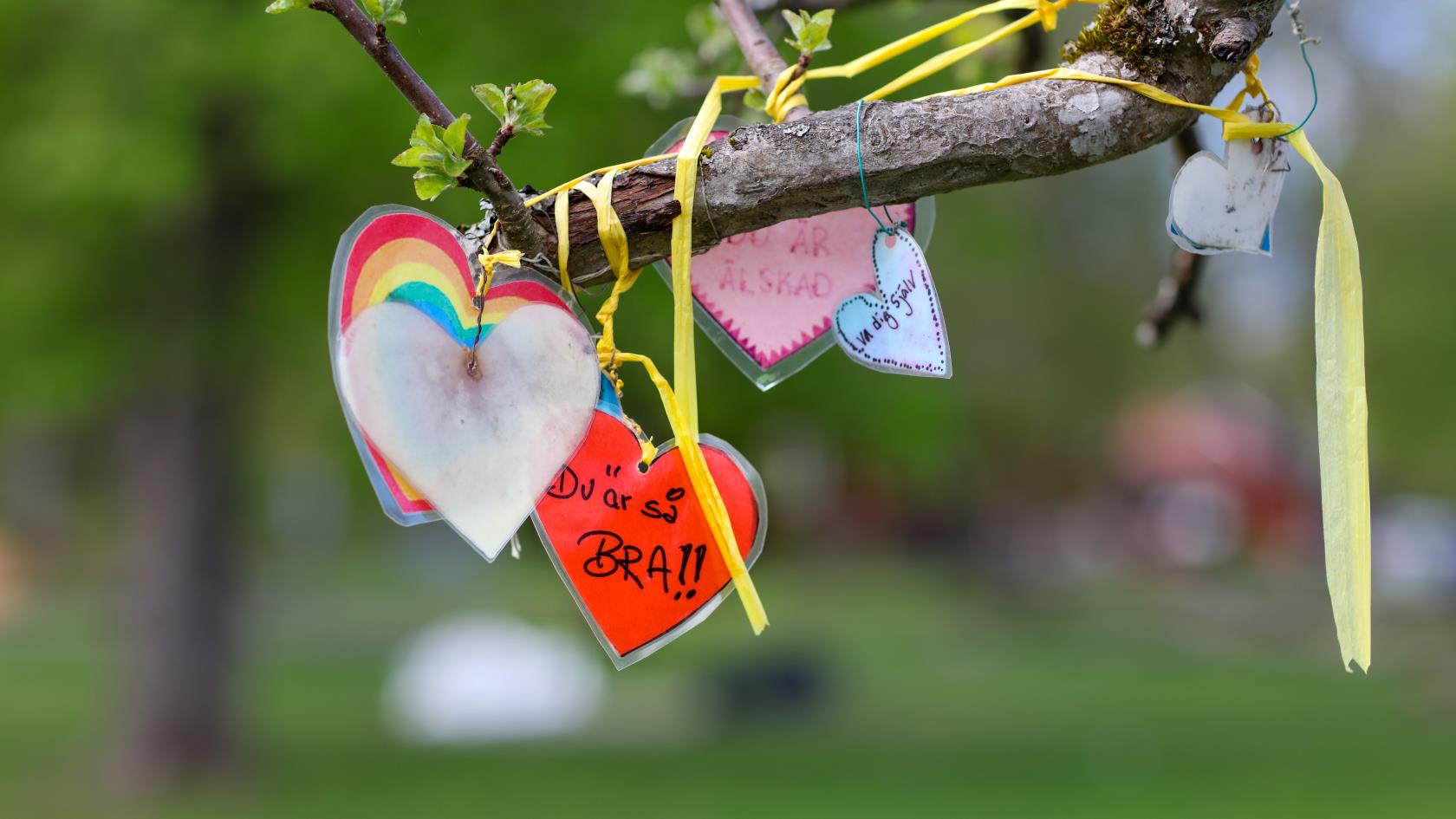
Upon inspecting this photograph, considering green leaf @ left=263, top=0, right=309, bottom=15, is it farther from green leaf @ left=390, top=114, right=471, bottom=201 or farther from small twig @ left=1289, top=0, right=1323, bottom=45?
small twig @ left=1289, top=0, right=1323, bottom=45

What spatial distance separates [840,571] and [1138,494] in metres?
5.98

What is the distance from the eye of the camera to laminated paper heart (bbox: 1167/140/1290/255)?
1069mm

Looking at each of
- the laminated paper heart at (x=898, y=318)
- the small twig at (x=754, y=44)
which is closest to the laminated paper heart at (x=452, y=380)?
the laminated paper heart at (x=898, y=318)

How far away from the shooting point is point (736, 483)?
109cm

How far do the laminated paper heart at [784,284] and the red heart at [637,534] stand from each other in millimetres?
140

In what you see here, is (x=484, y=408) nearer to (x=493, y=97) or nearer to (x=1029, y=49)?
(x=493, y=97)

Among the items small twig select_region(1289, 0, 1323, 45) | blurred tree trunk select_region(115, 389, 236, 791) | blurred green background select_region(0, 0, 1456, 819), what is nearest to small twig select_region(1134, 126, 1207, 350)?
blurred green background select_region(0, 0, 1456, 819)

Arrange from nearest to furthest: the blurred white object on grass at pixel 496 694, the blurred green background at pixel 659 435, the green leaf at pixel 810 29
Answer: the green leaf at pixel 810 29 < the blurred green background at pixel 659 435 < the blurred white object on grass at pixel 496 694

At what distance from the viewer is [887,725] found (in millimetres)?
9750

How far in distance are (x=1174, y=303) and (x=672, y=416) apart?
1.10 metres

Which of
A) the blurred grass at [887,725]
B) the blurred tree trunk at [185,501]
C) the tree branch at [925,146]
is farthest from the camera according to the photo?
the blurred grass at [887,725]

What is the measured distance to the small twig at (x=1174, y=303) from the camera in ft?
5.92

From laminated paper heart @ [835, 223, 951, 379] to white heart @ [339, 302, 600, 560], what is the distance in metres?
0.25

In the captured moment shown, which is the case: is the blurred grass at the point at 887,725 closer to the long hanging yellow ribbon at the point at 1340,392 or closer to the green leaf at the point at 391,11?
the long hanging yellow ribbon at the point at 1340,392
